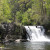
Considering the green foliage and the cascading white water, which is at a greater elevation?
the green foliage

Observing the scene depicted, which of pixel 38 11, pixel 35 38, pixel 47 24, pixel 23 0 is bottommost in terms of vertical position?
pixel 35 38

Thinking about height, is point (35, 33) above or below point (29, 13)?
below

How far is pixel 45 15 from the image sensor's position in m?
45.7

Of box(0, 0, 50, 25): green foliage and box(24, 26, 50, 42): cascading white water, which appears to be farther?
box(0, 0, 50, 25): green foliage

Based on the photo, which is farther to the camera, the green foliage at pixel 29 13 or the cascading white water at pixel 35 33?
the green foliage at pixel 29 13

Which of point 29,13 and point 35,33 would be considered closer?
point 35,33

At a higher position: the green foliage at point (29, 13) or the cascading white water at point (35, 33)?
the green foliage at point (29, 13)

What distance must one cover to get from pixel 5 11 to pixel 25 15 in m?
16.1

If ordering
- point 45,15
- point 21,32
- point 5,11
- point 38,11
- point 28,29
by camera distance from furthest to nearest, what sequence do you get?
point 38,11 < point 45,15 < point 5,11 < point 28,29 < point 21,32

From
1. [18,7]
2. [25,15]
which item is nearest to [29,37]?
[25,15]

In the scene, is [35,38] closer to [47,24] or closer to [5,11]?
[47,24]

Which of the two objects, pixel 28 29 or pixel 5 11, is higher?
pixel 5 11

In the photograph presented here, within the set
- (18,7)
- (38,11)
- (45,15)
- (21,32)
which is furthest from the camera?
(18,7)

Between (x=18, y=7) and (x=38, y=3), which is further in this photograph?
(x=18, y=7)
